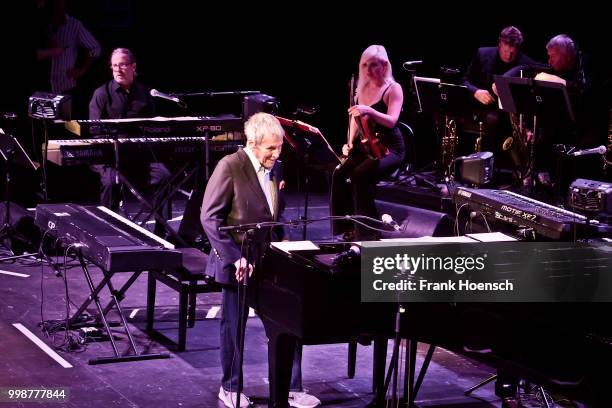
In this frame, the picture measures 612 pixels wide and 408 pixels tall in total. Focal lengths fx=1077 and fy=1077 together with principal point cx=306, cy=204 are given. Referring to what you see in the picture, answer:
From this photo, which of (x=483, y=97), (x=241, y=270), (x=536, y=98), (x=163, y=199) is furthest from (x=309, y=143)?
(x=241, y=270)

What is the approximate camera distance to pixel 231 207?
5.74m

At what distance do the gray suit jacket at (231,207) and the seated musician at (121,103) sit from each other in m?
3.85

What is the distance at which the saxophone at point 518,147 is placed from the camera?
10.3 m

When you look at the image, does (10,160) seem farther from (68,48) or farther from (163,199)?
(68,48)

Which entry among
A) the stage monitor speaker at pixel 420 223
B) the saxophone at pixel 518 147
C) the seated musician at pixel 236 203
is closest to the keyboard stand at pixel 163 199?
the stage monitor speaker at pixel 420 223

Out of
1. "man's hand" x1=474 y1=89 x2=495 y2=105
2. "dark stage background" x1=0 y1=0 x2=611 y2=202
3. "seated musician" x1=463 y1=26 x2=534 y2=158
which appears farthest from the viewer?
"dark stage background" x1=0 y1=0 x2=611 y2=202

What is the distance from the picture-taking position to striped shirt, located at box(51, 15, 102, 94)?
438 inches

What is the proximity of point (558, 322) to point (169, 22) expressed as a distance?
8.49 m

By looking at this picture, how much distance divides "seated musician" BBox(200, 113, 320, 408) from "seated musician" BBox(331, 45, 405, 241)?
300 cm

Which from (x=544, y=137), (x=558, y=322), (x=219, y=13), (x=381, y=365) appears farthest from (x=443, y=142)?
(x=558, y=322)

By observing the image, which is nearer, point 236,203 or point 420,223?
point 236,203

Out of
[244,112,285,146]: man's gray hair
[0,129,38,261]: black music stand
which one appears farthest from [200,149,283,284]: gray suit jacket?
[0,129,38,261]: black music stand

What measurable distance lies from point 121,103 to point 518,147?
151 inches

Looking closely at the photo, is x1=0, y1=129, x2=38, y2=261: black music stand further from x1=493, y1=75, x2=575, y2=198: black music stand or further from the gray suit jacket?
x1=493, y1=75, x2=575, y2=198: black music stand
